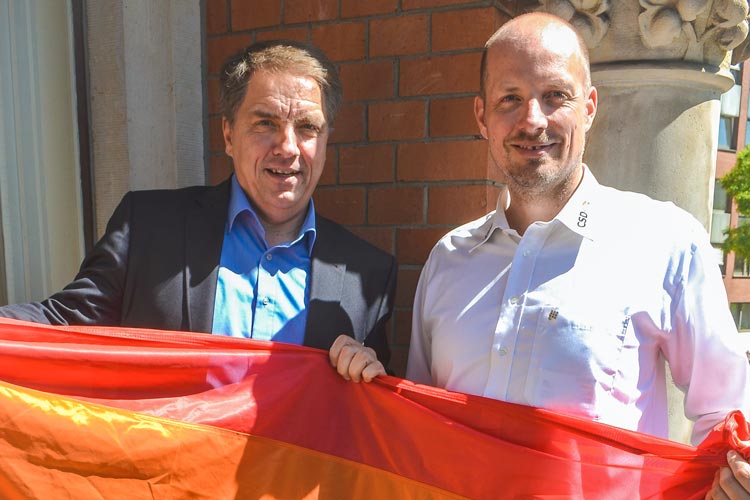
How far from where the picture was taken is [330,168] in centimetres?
283

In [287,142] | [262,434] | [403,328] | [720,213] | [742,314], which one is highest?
[287,142]

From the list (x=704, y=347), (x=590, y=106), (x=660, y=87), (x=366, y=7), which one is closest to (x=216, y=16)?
(x=366, y=7)

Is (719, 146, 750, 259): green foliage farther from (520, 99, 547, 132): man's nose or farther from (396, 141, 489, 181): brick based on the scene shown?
(520, 99, 547, 132): man's nose

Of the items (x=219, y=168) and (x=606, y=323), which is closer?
(x=606, y=323)

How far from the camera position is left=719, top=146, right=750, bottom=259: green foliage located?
17547 mm

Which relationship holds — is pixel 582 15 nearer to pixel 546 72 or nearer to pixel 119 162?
pixel 546 72

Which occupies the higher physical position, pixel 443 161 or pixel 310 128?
pixel 310 128

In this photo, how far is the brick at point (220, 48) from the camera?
2.96 m

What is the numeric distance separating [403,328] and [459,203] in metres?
0.56

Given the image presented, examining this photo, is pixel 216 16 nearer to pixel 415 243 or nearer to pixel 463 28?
pixel 463 28

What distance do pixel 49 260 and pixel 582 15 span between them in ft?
7.84

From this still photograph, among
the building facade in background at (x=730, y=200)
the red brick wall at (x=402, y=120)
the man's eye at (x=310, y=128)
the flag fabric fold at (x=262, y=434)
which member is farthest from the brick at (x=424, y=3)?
the building facade in background at (x=730, y=200)

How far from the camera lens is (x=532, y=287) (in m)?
1.83

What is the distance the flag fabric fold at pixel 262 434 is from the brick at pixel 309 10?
5.08ft
